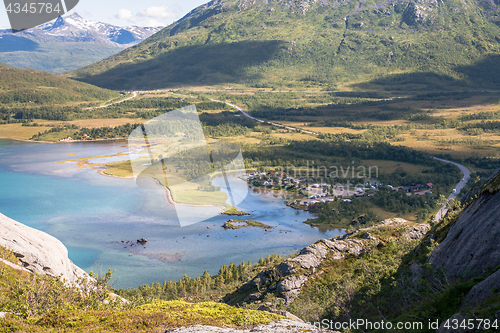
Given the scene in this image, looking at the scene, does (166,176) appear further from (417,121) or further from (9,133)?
(417,121)

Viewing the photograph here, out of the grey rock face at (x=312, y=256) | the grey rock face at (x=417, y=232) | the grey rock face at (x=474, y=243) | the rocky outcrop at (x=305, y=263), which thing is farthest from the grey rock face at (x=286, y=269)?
the grey rock face at (x=474, y=243)

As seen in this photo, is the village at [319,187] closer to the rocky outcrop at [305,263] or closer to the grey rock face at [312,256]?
the rocky outcrop at [305,263]

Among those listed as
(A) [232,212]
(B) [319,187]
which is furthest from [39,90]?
(B) [319,187]

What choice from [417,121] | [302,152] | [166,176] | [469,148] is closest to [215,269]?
[166,176]

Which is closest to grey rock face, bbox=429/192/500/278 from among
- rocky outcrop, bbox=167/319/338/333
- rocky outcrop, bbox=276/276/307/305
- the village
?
rocky outcrop, bbox=167/319/338/333

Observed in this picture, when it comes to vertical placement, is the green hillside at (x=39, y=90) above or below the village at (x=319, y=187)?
below

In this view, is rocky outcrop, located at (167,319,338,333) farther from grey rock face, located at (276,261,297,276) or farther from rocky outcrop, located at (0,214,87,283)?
grey rock face, located at (276,261,297,276)

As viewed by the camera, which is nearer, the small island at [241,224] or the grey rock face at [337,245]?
the grey rock face at [337,245]
